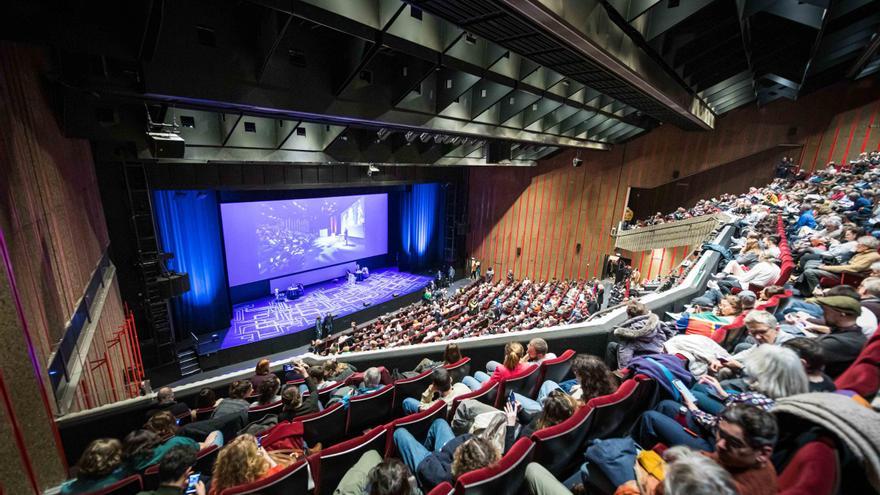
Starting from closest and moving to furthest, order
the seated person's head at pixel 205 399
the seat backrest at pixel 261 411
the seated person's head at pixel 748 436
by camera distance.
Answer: the seated person's head at pixel 748 436 < the seat backrest at pixel 261 411 < the seated person's head at pixel 205 399

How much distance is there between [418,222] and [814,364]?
16.2m

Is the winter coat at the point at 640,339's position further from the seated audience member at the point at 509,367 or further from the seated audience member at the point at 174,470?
the seated audience member at the point at 174,470

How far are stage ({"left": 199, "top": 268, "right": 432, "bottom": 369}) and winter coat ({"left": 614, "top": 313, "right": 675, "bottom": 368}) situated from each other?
9.80 m

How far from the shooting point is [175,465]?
6.40 ft

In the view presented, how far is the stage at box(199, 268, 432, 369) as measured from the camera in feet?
32.9

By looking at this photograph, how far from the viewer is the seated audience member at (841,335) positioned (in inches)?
84.8

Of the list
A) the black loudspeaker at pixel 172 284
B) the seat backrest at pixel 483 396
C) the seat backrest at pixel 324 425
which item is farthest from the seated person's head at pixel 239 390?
the black loudspeaker at pixel 172 284

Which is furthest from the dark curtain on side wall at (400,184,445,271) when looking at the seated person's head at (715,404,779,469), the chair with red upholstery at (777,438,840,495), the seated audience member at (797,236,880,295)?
the chair with red upholstery at (777,438,840,495)

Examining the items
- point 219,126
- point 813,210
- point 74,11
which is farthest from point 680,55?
point 219,126

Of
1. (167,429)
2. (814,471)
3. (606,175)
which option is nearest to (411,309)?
(167,429)

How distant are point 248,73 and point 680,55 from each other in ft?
22.0

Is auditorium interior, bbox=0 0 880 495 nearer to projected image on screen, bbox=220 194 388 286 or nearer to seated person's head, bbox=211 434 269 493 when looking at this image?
seated person's head, bbox=211 434 269 493

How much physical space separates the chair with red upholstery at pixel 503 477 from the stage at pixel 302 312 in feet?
32.8

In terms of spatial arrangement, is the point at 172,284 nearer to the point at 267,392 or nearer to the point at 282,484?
the point at 267,392
